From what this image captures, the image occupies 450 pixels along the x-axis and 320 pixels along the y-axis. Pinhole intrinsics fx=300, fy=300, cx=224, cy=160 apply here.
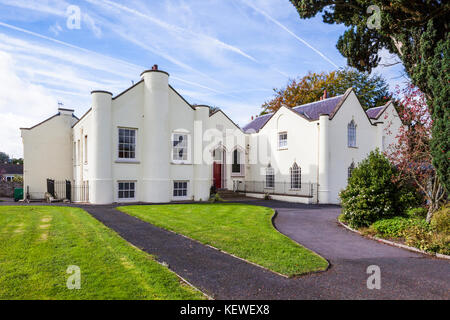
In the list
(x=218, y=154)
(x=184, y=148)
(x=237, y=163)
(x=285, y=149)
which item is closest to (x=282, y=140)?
(x=285, y=149)

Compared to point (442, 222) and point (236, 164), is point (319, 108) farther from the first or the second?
point (442, 222)

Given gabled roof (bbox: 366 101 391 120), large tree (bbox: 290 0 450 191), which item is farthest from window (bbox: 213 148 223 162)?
large tree (bbox: 290 0 450 191)

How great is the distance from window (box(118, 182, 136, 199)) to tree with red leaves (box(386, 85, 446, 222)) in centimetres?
→ 1495

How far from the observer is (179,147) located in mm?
20484

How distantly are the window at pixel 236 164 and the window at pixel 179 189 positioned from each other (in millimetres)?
6877

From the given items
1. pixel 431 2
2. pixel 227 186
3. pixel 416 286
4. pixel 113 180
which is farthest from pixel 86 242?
pixel 227 186

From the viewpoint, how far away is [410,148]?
11.1 meters

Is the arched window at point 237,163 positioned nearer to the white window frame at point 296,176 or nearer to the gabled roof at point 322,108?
the white window frame at point 296,176

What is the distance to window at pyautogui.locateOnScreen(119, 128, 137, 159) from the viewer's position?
19.0 m

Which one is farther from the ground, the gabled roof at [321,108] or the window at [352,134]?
the gabled roof at [321,108]

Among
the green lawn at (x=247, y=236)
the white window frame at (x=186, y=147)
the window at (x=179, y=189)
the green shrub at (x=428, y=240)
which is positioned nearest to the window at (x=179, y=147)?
the white window frame at (x=186, y=147)

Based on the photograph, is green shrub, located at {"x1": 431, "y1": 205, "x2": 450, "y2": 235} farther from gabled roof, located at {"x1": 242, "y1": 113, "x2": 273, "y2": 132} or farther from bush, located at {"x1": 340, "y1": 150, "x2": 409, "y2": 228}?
gabled roof, located at {"x1": 242, "y1": 113, "x2": 273, "y2": 132}

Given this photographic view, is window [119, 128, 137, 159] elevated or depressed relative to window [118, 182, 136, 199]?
elevated

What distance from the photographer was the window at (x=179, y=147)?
20312 millimetres
